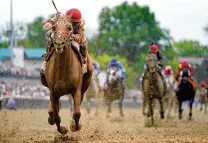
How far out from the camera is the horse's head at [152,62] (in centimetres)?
1783

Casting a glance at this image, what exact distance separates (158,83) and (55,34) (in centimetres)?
901

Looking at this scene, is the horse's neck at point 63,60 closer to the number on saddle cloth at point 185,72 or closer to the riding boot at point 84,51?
the riding boot at point 84,51

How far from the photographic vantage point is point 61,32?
33.4ft

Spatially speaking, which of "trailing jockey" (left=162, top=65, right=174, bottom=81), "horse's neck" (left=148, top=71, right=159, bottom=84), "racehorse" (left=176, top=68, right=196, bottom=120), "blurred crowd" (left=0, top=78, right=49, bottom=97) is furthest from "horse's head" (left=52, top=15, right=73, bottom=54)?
"blurred crowd" (left=0, top=78, right=49, bottom=97)

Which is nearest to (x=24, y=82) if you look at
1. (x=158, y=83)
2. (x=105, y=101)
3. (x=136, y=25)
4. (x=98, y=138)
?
(x=105, y=101)

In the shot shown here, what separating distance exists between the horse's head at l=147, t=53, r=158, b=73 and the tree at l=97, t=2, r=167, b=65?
59.7 meters

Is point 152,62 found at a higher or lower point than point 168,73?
higher

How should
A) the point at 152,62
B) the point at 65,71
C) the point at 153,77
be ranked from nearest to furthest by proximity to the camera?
the point at 65,71 → the point at 152,62 → the point at 153,77

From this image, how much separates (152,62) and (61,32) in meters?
8.01

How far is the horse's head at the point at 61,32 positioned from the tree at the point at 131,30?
221ft

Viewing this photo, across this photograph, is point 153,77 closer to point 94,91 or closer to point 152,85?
point 152,85

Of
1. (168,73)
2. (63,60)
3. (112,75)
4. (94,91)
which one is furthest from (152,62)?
(168,73)

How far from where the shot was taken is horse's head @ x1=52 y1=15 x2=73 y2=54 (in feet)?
33.0

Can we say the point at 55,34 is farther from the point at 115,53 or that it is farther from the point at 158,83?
the point at 115,53
